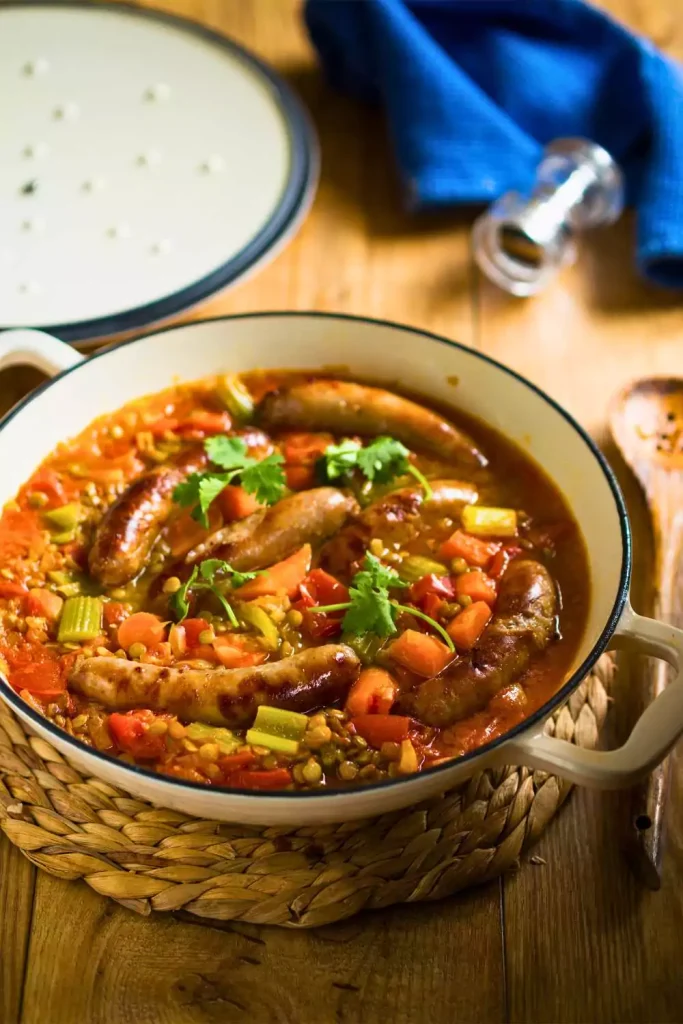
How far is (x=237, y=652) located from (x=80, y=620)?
35 centimetres

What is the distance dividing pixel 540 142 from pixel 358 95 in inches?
27.7

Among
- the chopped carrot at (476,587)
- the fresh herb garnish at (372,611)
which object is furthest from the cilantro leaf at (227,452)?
the chopped carrot at (476,587)

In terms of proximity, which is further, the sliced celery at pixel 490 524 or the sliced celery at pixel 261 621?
the sliced celery at pixel 490 524

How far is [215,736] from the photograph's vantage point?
2238 mm

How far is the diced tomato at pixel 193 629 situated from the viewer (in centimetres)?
245

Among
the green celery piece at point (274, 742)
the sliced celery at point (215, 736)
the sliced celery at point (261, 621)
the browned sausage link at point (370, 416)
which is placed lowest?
the sliced celery at point (215, 736)

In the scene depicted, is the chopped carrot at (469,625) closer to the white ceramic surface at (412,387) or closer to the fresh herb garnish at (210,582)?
the white ceramic surface at (412,387)

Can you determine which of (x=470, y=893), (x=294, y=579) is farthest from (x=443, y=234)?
(x=470, y=893)

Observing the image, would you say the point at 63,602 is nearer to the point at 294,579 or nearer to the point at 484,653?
the point at 294,579

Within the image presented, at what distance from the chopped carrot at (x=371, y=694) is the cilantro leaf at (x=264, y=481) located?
559mm

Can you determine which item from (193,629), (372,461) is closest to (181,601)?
(193,629)

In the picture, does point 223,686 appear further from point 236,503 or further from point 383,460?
point 383,460

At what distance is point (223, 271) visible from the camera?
333cm

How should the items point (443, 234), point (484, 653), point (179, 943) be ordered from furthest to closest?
point (443, 234), point (484, 653), point (179, 943)
